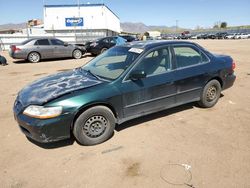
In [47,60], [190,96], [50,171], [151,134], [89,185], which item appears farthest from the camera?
[47,60]

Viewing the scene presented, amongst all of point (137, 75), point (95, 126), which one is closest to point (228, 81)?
point (137, 75)

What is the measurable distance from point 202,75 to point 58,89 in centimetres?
298

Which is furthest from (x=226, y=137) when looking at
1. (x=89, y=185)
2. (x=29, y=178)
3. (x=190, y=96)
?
(x=29, y=178)

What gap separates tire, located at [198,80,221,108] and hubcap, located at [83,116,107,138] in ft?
8.11

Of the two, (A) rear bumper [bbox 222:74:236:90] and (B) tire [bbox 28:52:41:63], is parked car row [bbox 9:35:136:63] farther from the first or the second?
(A) rear bumper [bbox 222:74:236:90]

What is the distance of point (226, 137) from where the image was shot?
152 inches

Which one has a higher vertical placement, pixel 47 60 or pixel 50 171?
pixel 47 60

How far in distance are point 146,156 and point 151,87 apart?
1.27m

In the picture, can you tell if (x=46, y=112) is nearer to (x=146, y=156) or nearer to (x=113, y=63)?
(x=146, y=156)

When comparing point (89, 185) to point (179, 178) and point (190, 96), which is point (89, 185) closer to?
point (179, 178)

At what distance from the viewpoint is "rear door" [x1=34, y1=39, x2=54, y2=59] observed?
1379 cm

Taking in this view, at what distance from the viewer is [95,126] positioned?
3689mm

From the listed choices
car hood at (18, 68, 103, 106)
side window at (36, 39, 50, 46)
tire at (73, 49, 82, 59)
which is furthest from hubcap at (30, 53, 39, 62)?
car hood at (18, 68, 103, 106)

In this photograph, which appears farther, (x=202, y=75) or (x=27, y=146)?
(x=202, y=75)
